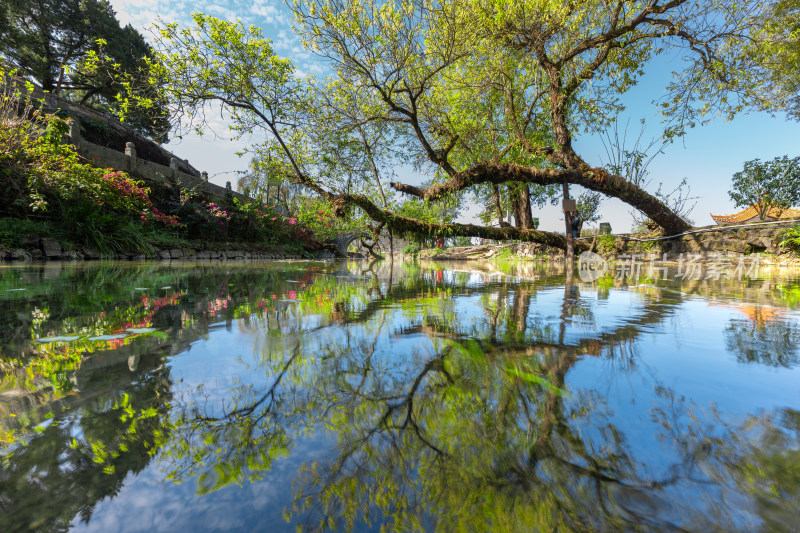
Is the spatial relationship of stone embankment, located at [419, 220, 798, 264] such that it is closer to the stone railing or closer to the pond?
the pond

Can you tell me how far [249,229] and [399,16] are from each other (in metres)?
13.4

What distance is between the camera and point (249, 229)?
16.9 metres

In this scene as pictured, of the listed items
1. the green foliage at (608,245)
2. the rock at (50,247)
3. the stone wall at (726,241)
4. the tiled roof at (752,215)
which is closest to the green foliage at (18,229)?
the rock at (50,247)

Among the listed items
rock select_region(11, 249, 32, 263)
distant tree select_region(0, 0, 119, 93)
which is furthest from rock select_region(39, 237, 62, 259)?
distant tree select_region(0, 0, 119, 93)

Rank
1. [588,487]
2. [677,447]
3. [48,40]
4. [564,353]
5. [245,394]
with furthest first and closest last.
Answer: [48,40]
[564,353]
[245,394]
[677,447]
[588,487]

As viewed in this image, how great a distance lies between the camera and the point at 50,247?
7.79 meters

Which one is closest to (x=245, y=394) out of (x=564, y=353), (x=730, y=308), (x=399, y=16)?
(x=564, y=353)

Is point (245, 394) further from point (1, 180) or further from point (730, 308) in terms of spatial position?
point (1, 180)

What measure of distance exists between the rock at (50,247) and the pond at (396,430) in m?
9.16

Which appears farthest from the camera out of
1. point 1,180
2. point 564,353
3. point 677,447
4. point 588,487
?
point 1,180

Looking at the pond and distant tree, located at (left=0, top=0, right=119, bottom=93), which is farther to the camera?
distant tree, located at (left=0, top=0, right=119, bottom=93)

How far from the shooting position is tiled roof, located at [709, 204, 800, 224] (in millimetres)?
19247

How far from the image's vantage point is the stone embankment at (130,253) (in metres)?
7.07

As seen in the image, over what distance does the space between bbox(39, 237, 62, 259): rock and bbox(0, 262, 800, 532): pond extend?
9163 mm
